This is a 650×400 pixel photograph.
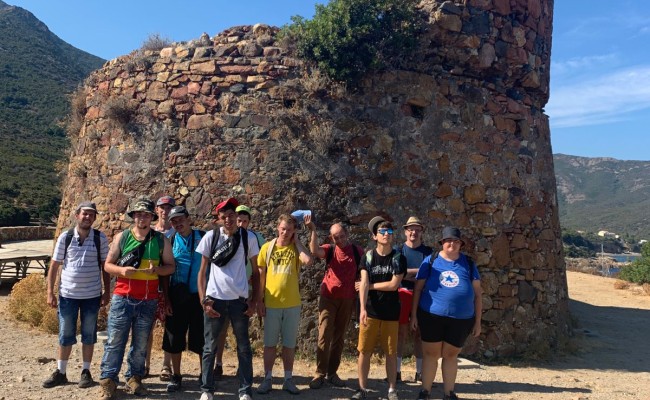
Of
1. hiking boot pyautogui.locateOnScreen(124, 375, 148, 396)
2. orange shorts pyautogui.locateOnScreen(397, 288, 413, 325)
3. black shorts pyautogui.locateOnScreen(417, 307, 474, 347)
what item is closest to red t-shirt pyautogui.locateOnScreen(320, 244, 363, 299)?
orange shorts pyautogui.locateOnScreen(397, 288, 413, 325)

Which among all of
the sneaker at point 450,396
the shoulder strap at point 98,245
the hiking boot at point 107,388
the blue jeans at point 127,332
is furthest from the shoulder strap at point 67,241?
the sneaker at point 450,396

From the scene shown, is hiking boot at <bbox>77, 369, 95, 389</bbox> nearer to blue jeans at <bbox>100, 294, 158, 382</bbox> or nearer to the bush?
blue jeans at <bbox>100, 294, 158, 382</bbox>

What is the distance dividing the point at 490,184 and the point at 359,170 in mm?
1925

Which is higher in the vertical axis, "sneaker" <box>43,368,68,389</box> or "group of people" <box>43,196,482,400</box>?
"group of people" <box>43,196,482,400</box>

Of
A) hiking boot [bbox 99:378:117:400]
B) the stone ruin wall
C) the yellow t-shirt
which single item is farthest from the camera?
the stone ruin wall

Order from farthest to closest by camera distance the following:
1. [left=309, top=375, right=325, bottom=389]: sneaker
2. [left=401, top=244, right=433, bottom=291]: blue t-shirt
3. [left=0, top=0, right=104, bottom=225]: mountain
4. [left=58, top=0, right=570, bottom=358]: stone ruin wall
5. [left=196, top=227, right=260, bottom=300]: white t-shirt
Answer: [left=0, top=0, right=104, bottom=225]: mountain → [left=58, top=0, right=570, bottom=358]: stone ruin wall → [left=401, top=244, right=433, bottom=291]: blue t-shirt → [left=309, top=375, right=325, bottom=389]: sneaker → [left=196, top=227, right=260, bottom=300]: white t-shirt

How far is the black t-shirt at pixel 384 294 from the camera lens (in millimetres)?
4762

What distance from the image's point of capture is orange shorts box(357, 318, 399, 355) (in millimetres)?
4773

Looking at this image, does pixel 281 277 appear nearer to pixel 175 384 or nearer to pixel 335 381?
pixel 335 381

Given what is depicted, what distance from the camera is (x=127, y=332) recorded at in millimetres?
4652

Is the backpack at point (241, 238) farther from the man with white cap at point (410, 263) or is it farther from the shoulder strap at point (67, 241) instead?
the man with white cap at point (410, 263)

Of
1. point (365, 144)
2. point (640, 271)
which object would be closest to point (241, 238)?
point (365, 144)

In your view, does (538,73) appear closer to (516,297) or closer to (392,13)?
(392,13)

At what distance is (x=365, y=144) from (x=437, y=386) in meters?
3.11
